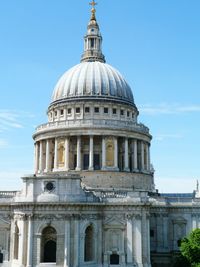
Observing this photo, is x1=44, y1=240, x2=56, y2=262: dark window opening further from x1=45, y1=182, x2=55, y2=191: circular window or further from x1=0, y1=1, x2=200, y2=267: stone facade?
x1=45, y1=182, x2=55, y2=191: circular window

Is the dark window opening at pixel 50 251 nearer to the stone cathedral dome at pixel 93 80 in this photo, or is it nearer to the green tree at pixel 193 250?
the green tree at pixel 193 250

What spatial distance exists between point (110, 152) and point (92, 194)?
11426mm

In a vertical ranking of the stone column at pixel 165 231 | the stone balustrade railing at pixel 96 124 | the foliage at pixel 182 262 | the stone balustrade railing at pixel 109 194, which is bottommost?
the foliage at pixel 182 262

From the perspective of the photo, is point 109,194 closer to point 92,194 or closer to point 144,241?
point 92,194

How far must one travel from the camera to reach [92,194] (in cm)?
5550

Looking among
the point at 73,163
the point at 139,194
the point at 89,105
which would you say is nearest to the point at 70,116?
the point at 89,105

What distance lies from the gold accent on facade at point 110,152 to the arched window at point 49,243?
1509 centimetres

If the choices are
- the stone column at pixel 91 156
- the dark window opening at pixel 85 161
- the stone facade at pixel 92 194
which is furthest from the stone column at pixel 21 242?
the dark window opening at pixel 85 161

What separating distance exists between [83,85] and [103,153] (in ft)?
40.4

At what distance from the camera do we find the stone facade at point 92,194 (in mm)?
53406

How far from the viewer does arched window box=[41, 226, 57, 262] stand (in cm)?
5375

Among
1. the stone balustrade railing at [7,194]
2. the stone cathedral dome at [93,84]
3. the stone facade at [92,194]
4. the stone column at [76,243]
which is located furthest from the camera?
the stone cathedral dome at [93,84]

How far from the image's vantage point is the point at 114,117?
68.5 meters

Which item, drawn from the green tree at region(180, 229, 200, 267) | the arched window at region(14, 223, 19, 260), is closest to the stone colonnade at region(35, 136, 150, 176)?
the arched window at region(14, 223, 19, 260)
